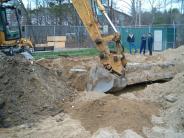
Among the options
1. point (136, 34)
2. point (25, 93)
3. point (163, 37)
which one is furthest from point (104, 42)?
point (136, 34)

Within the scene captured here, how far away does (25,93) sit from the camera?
350 inches

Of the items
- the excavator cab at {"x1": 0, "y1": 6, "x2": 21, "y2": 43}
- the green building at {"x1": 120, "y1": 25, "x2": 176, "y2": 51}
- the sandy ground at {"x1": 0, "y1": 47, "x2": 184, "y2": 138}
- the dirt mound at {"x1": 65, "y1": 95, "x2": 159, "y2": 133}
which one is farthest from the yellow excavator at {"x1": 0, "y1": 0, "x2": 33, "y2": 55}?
the green building at {"x1": 120, "y1": 25, "x2": 176, "y2": 51}

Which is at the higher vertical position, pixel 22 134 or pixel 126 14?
pixel 126 14

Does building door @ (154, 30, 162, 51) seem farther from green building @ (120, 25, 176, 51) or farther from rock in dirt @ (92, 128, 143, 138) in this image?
rock in dirt @ (92, 128, 143, 138)

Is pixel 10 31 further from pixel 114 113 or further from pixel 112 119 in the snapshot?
pixel 112 119

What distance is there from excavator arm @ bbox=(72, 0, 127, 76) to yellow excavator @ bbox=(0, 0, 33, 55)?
3.53m

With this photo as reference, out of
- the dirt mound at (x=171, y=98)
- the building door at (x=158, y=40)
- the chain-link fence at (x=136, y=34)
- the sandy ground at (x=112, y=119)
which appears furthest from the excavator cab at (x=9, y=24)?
the building door at (x=158, y=40)

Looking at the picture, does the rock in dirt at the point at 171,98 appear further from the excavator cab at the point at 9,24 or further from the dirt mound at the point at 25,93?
the excavator cab at the point at 9,24

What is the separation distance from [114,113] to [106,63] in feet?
8.06

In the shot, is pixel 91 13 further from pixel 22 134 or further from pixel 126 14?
pixel 126 14

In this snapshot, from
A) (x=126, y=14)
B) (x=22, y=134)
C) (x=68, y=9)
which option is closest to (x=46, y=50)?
(x=22, y=134)

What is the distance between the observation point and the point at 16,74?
30.2ft

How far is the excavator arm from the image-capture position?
1041 cm

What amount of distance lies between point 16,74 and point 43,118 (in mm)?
1337
